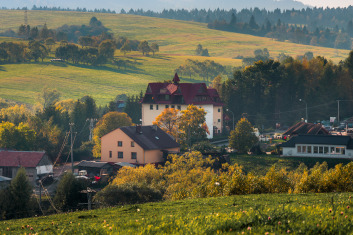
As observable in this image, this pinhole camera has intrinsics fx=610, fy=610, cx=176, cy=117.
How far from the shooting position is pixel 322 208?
23.0 m

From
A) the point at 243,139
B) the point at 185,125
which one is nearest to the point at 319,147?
the point at 243,139

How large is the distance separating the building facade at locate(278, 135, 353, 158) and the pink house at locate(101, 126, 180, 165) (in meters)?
17.5

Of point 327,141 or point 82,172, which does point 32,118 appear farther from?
point 327,141

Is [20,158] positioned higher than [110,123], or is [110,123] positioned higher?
[20,158]

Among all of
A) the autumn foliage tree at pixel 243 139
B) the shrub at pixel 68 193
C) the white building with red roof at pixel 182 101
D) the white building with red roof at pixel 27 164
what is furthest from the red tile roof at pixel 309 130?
the shrub at pixel 68 193

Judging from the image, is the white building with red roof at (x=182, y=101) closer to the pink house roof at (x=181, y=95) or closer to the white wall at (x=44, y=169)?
the pink house roof at (x=181, y=95)

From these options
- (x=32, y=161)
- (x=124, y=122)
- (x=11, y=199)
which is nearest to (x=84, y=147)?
(x=124, y=122)

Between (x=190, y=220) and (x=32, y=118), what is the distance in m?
106

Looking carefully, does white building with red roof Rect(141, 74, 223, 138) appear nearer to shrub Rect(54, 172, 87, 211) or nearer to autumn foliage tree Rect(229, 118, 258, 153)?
autumn foliage tree Rect(229, 118, 258, 153)

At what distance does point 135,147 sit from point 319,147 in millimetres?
26952

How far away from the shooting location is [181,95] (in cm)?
12656

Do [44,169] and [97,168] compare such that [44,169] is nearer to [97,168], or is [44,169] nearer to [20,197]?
[97,168]

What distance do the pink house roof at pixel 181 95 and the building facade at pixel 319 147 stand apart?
38.0 meters

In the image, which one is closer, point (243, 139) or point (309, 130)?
point (243, 139)
